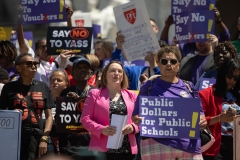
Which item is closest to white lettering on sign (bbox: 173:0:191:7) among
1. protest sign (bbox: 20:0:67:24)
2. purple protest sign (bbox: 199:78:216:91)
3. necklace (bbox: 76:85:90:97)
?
protest sign (bbox: 20:0:67:24)

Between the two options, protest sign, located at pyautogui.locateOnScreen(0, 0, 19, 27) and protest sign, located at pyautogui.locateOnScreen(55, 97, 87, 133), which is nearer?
protest sign, located at pyautogui.locateOnScreen(0, 0, 19, 27)

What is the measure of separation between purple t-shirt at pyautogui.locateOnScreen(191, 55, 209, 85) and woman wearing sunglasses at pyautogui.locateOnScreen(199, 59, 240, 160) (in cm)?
170

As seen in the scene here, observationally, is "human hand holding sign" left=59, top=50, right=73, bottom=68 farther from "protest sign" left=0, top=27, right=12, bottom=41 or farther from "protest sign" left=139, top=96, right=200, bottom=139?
"protest sign" left=139, top=96, right=200, bottom=139

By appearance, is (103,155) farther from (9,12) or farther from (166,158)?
(9,12)

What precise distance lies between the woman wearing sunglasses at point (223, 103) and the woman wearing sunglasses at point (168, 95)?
0.68 m

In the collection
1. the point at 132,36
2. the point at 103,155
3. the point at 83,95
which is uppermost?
the point at 132,36

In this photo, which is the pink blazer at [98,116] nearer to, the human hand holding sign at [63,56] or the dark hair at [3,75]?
the dark hair at [3,75]

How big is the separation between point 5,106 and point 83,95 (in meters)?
0.93

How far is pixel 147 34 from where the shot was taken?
953cm

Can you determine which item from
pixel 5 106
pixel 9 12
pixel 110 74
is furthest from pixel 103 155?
pixel 9 12

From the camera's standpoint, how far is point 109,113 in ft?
25.5

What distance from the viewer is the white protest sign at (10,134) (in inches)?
319

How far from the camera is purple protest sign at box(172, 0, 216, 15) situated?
1034cm

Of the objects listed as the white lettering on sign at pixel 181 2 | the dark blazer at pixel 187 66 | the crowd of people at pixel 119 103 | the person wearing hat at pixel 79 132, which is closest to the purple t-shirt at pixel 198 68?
the dark blazer at pixel 187 66
